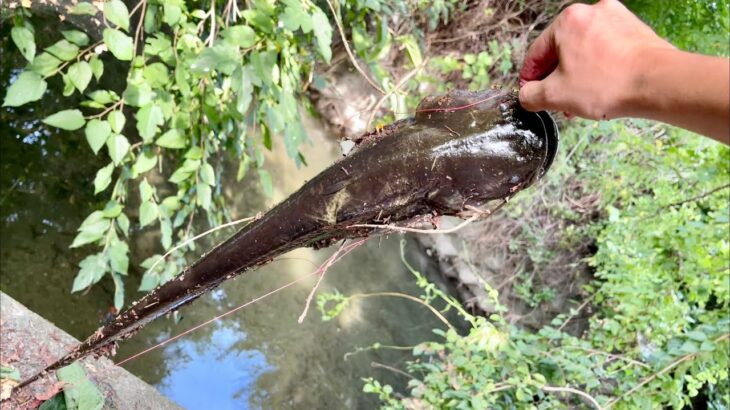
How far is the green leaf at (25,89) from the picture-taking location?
1.41m

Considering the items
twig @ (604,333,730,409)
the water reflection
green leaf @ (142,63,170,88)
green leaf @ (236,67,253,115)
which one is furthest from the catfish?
twig @ (604,333,730,409)

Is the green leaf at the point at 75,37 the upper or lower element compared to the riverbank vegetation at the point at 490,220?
upper

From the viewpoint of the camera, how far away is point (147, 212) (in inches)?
70.6

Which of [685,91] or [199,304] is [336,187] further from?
[199,304]

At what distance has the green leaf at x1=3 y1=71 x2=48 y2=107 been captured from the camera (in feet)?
4.62

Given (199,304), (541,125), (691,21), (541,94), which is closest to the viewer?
(541,94)

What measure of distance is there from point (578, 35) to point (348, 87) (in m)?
3.40

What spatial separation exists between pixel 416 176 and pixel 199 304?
2.29 metres

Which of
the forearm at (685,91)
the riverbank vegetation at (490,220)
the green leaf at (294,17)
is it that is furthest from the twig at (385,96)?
the forearm at (685,91)

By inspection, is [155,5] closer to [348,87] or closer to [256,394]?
[256,394]

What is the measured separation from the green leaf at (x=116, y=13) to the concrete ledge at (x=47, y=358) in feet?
3.14

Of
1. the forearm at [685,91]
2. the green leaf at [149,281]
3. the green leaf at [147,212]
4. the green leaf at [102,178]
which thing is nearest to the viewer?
the forearm at [685,91]

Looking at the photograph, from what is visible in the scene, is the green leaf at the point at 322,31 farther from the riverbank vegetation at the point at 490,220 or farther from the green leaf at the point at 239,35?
the green leaf at the point at 239,35

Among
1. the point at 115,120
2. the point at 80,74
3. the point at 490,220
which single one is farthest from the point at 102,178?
the point at 490,220
